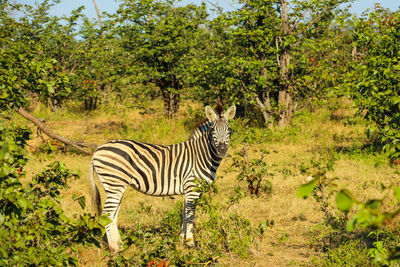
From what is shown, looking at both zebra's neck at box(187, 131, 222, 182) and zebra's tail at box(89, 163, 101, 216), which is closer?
zebra's tail at box(89, 163, 101, 216)

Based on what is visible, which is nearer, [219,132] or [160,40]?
[219,132]

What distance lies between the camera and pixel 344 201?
127 cm

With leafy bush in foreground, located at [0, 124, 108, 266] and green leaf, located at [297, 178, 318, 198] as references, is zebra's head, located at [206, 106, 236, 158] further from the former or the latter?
green leaf, located at [297, 178, 318, 198]

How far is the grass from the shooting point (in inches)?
223

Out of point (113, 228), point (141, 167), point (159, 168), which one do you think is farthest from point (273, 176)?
point (113, 228)

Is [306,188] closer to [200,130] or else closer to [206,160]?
[206,160]

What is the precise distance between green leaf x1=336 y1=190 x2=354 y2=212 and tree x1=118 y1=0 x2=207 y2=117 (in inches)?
529

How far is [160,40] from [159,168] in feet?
29.6

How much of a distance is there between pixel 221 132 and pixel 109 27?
10.5 m

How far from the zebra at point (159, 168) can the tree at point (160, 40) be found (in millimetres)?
8192

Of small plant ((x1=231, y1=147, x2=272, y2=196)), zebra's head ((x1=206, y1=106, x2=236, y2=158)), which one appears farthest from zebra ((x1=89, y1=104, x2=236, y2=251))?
small plant ((x1=231, y1=147, x2=272, y2=196))

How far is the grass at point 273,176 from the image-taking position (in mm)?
5652

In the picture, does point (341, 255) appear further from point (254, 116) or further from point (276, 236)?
point (254, 116)

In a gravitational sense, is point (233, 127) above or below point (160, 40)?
below
